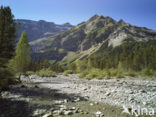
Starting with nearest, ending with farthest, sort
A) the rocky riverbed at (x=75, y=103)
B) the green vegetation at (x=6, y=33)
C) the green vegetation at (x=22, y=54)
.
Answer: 1. the rocky riverbed at (x=75, y=103)
2. the green vegetation at (x=6, y=33)
3. the green vegetation at (x=22, y=54)

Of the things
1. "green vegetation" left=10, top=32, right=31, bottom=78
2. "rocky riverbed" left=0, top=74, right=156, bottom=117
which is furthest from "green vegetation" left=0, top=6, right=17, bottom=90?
"green vegetation" left=10, top=32, right=31, bottom=78

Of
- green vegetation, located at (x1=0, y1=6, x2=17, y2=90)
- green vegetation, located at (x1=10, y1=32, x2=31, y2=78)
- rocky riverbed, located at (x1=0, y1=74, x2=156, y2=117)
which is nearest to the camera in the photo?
rocky riverbed, located at (x1=0, y1=74, x2=156, y2=117)

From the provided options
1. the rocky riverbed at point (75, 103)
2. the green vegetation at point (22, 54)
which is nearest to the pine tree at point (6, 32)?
the rocky riverbed at point (75, 103)

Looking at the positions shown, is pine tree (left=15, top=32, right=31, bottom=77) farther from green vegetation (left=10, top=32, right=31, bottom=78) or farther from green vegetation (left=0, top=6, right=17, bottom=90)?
green vegetation (left=0, top=6, right=17, bottom=90)

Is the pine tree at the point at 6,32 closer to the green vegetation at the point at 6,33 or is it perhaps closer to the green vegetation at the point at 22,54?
the green vegetation at the point at 6,33

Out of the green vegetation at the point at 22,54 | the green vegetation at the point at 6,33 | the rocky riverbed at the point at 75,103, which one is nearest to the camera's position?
the rocky riverbed at the point at 75,103

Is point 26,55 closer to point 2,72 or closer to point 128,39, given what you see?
point 2,72

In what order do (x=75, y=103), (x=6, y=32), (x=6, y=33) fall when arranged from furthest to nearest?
(x=6, y=32)
(x=6, y=33)
(x=75, y=103)

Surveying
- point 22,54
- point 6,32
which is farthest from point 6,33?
point 22,54

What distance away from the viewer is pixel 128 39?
164000 millimetres

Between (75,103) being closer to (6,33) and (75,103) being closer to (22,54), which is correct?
(6,33)

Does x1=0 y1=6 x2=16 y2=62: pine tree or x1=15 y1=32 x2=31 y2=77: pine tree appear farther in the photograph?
x1=15 y1=32 x2=31 y2=77: pine tree

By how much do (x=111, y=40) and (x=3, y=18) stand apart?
192 m

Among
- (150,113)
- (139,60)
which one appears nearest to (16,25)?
(150,113)
